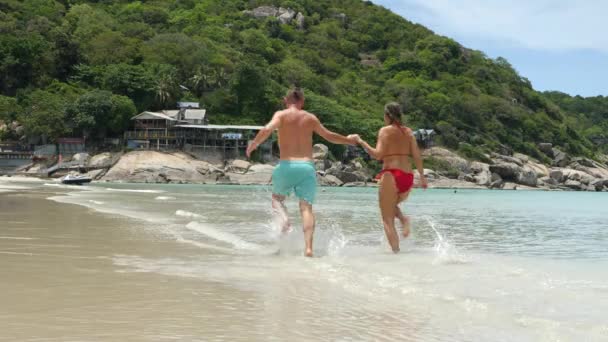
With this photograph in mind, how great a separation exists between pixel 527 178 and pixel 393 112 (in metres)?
69.8

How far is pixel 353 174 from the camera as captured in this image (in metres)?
61.5

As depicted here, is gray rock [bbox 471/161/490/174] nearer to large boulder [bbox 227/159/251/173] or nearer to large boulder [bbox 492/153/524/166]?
large boulder [bbox 492/153/524/166]

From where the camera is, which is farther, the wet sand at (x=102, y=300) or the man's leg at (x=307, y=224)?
the man's leg at (x=307, y=224)

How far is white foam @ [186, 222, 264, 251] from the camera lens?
7.60 metres

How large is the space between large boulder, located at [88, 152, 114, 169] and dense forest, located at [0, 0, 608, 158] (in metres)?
3.31

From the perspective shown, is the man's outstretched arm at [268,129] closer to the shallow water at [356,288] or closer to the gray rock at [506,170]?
the shallow water at [356,288]

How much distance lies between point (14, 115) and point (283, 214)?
59.1 meters

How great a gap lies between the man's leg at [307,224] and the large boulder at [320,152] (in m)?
54.5

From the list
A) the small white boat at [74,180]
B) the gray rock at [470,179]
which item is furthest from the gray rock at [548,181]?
the small white boat at [74,180]

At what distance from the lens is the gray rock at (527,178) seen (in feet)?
234

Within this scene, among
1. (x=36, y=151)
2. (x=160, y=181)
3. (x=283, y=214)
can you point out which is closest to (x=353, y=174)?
(x=160, y=181)

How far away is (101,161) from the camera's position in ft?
186

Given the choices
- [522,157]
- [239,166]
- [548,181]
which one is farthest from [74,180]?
[522,157]

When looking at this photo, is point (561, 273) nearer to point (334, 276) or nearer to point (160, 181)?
point (334, 276)
